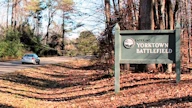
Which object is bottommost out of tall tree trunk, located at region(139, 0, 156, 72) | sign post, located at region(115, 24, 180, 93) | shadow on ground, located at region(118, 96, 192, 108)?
shadow on ground, located at region(118, 96, 192, 108)

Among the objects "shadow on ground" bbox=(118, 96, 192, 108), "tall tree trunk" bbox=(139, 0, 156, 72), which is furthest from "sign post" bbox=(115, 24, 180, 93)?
"tall tree trunk" bbox=(139, 0, 156, 72)

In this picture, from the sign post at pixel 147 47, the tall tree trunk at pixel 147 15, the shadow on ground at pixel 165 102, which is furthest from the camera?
the tall tree trunk at pixel 147 15

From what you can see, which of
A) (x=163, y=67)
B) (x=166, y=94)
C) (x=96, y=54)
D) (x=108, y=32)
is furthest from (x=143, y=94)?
(x=96, y=54)

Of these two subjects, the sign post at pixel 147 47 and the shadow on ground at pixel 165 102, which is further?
the sign post at pixel 147 47

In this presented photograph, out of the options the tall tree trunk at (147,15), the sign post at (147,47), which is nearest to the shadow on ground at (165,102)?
the sign post at (147,47)

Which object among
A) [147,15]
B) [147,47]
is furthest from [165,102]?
[147,15]

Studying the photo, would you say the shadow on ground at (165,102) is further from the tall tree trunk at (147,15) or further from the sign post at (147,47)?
the tall tree trunk at (147,15)

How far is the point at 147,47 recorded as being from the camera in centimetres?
966

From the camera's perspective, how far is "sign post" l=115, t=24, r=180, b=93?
9.49 metres

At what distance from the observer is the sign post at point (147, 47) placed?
949 centimetres

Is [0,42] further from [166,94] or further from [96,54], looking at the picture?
[166,94]

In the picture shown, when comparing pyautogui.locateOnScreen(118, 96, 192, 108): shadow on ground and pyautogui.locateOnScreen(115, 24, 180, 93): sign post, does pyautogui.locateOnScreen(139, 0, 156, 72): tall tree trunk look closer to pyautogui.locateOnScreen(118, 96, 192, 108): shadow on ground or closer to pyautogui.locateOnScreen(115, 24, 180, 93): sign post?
pyautogui.locateOnScreen(115, 24, 180, 93): sign post

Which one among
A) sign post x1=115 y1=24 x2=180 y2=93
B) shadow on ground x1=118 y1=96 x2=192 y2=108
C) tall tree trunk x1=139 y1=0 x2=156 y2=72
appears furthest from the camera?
tall tree trunk x1=139 y1=0 x2=156 y2=72

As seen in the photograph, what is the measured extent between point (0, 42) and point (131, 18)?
110 feet
